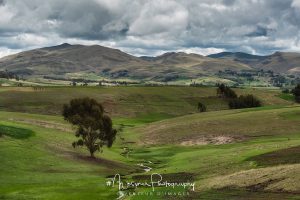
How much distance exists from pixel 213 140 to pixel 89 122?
37760 millimetres

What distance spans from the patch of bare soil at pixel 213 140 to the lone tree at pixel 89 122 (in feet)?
97.2

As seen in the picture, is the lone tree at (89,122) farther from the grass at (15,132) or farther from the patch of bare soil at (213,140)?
the patch of bare soil at (213,140)

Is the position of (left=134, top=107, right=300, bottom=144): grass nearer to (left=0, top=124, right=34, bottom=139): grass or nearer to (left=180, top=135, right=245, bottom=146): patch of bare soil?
(left=180, top=135, right=245, bottom=146): patch of bare soil

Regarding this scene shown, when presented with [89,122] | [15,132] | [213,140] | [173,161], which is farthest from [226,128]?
[15,132]

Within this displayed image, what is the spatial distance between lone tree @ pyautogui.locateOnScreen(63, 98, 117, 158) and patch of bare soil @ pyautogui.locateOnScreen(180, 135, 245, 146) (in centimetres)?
2963

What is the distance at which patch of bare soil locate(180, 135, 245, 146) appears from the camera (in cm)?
10488

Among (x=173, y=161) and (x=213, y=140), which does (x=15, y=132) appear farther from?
(x=213, y=140)

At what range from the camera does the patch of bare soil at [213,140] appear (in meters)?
105

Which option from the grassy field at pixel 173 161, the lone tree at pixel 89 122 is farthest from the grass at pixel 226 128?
the lone tree at pixel 89 122

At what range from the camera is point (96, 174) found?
66.4 m

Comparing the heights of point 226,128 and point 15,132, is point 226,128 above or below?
below

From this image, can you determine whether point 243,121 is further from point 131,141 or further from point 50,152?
point 50,152

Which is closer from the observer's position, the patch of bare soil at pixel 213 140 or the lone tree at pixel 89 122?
the lone tree at pixel 89 122

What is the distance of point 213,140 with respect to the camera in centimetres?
10788
